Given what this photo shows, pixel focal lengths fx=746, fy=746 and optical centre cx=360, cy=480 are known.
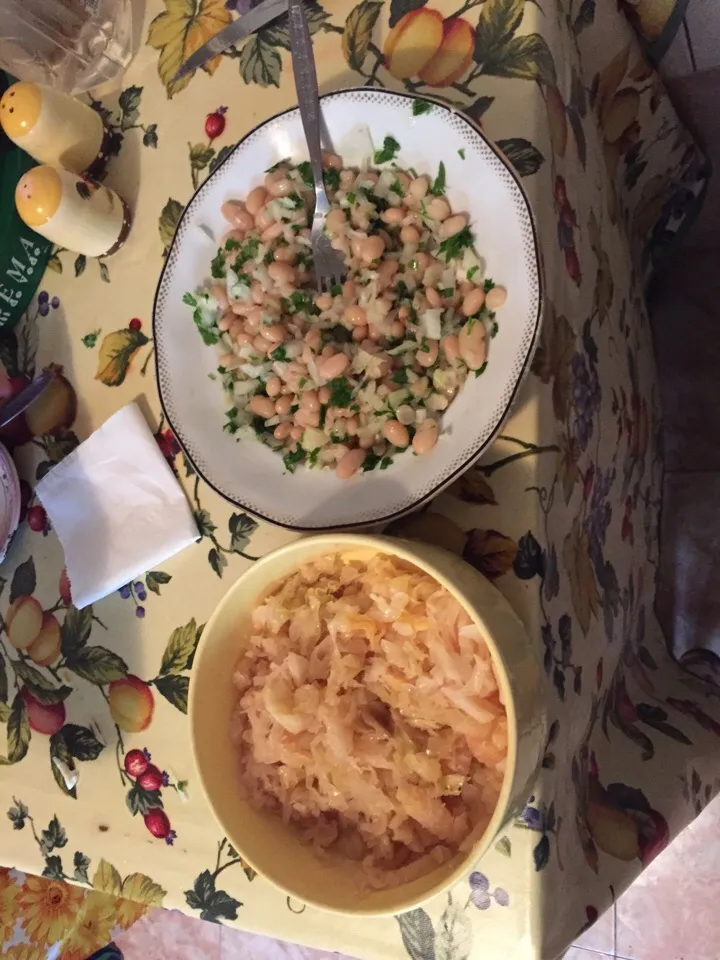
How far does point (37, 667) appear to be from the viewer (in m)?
0.90

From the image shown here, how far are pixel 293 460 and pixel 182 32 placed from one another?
1.87 feet

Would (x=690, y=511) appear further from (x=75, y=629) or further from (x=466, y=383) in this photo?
(x=75, y=629)

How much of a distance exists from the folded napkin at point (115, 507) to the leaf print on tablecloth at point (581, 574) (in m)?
0.39

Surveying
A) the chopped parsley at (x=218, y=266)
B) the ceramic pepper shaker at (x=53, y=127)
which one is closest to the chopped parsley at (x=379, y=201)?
the chopped parsley at (x=218, y=266)

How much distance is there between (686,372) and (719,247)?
0.72ft

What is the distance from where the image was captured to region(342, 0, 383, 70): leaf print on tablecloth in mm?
776

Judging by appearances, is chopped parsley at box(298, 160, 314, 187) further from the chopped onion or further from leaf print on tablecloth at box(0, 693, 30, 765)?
leaf print on tablecloth at box(0, 693, 30, 765)

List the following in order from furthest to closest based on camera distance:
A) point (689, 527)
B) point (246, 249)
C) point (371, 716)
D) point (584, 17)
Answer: point (689, 527) < point (584, 17) < point (246, 249) < point (371, 716)

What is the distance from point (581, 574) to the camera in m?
0.75

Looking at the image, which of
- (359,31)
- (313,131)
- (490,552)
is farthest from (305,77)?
(490,552)

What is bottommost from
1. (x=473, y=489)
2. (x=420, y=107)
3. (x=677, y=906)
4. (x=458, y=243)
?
(x=677, y=906)

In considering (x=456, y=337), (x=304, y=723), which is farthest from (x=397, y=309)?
(x=304, y=723)

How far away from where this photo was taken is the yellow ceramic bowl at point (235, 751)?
21.3 inches

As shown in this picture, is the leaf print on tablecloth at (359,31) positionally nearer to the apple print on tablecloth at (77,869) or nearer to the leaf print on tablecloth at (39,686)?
the leaf print on tablecloth at (39,686)
